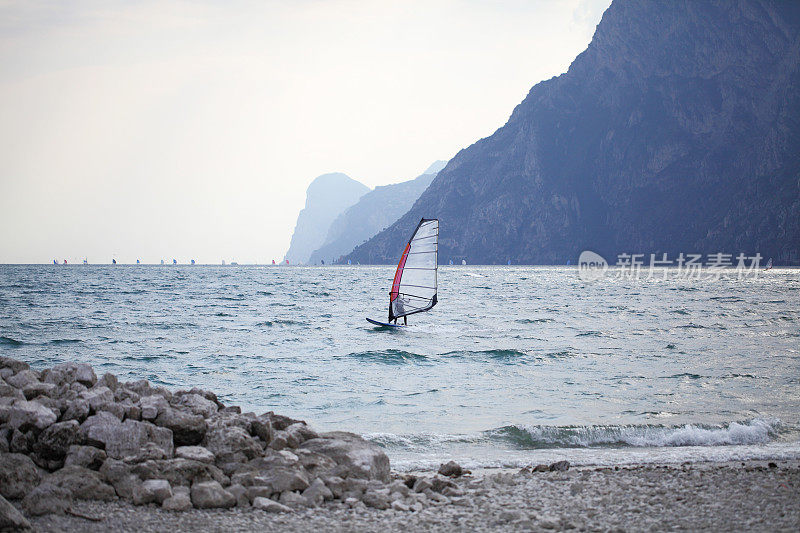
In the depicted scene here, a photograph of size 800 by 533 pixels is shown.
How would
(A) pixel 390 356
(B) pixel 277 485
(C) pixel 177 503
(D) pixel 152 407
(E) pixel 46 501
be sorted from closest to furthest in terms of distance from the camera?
(E) pixel 46 501 → (C) pixel 177 503 → (B) pixel 277 485 → (D) pixel 152 407 → (A) pixel 390 356

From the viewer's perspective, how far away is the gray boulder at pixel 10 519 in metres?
5.07

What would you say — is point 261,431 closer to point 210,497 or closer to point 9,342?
point 210,497

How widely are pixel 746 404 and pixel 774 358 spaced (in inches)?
277

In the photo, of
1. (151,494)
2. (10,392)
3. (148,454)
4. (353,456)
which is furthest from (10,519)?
(10,392)

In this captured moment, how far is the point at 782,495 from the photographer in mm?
6676

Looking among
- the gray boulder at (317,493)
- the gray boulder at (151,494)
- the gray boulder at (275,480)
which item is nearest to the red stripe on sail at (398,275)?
the gray boulder at (275,480)

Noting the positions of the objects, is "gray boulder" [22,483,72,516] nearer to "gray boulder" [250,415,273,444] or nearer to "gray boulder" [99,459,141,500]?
"gray boulder" [99,459,141,500]

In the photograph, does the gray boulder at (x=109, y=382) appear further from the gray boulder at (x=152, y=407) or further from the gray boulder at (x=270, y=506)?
the gray boulder at (x=270, y=506)

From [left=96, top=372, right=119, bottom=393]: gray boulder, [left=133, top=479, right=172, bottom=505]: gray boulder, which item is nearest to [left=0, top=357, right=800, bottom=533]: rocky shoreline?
[left=133, top=479, right=172, bottom=505]: gray boulder

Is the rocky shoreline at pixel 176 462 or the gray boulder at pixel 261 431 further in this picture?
the gray boulder at pixel 261 431

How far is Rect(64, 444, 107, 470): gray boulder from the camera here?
6465mm

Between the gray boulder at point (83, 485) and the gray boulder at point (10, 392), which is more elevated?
the gray boulder at point (10, 392)

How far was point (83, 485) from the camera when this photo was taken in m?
6.06

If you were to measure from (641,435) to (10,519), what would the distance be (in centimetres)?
883
